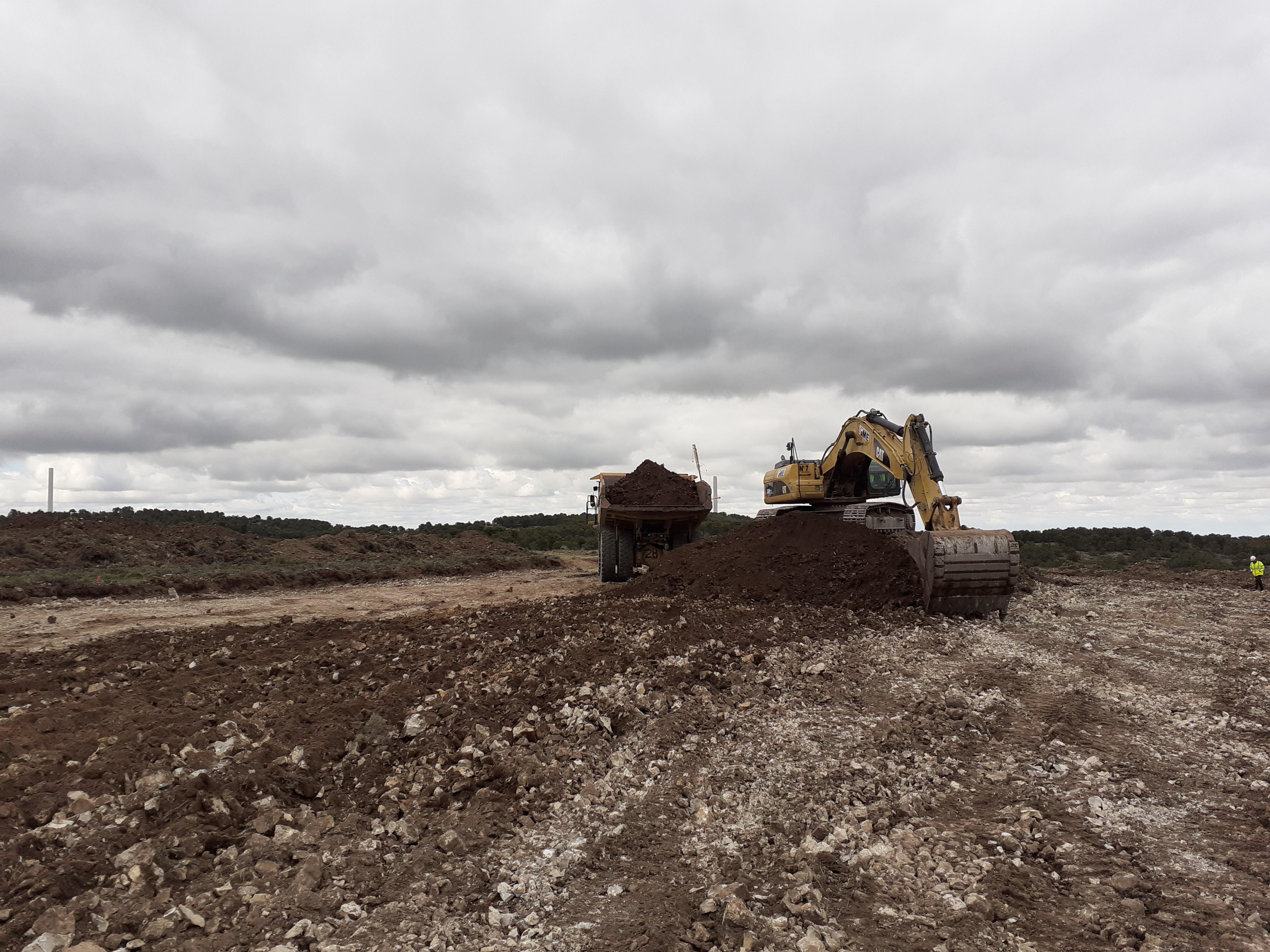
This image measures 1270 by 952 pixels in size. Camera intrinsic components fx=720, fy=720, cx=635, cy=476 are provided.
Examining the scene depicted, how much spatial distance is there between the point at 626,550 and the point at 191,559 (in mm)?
16416

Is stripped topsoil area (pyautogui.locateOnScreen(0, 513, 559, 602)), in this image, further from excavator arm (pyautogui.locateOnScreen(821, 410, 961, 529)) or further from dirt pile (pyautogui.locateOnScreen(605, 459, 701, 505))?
excavator arm (pyautogui.locateOnScreen(821, 410, 961, 529))

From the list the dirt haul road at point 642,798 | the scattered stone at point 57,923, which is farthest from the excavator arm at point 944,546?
the scattered stone at point 57,923

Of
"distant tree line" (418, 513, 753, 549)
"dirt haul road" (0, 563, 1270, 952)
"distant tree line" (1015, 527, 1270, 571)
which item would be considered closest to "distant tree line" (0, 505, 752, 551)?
"distant tree line" (418, 513, 753, 549)

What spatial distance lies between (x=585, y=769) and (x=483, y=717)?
1.17 m

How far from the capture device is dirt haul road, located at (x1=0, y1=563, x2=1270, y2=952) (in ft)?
11.1

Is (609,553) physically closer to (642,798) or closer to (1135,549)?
(642,798)

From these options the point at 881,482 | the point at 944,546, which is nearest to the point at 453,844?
the point at 944,546

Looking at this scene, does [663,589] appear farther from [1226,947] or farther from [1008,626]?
[1226,947]

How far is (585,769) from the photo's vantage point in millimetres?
5113

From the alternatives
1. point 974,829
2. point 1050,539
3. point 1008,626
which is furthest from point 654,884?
point 1050,539

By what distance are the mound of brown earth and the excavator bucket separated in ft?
1.61

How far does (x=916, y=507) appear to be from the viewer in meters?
10.7

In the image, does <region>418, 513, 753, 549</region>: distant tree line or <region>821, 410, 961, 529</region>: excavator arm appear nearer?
<region>821, 410, 961, 529</region>: excavator arm

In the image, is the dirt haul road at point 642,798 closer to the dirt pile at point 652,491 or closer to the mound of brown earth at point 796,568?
Answer: the mound of brown earth at point 796,568
